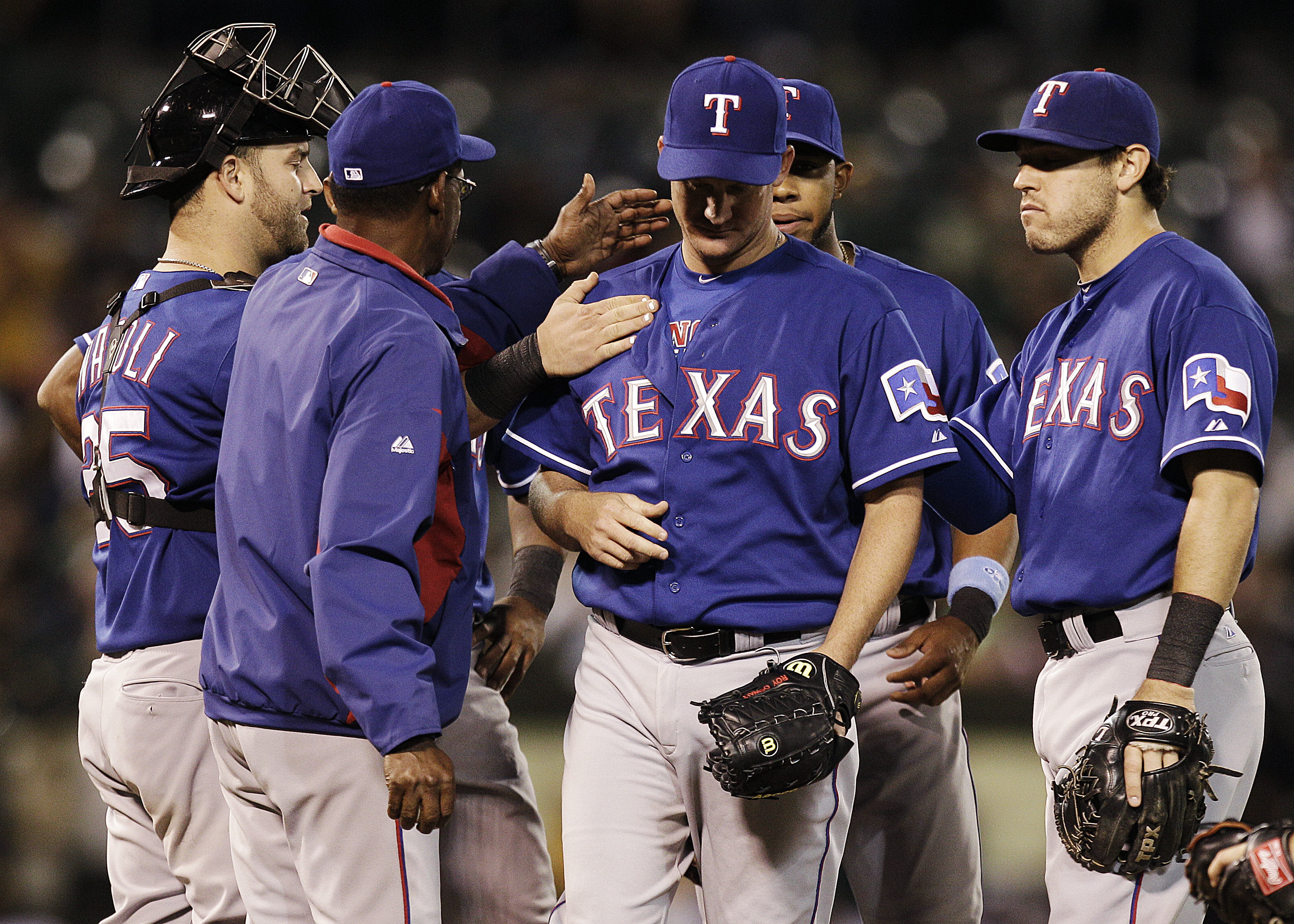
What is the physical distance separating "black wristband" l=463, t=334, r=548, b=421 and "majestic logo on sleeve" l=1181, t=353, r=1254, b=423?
52.1 inches

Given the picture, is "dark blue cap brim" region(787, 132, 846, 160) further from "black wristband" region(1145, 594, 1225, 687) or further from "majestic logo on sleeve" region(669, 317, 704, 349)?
"black wristband" region(1145, 594, 1225, 687)

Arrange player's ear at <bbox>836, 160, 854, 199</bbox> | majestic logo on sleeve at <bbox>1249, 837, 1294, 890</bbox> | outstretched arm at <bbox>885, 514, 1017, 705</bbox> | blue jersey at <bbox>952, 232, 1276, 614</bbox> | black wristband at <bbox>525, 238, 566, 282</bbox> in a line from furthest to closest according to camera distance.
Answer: player's ear at <bbox>836, 160, 854, 199</bbox> → black wristband at <bbox>525, 238, 566, 282</bbox> → outstretched arm at <bbox>885, 514, 1017, 705</bbox> → blue jersey at <bbox>952, 232, 1276, 614</bbox> → majestic logo on sleeve at <bbox>1249, 837, 1294, 890</bbox>

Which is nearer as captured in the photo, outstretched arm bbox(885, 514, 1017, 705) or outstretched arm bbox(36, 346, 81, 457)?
outstretched arm bbox(885, 514, 1017, 705)

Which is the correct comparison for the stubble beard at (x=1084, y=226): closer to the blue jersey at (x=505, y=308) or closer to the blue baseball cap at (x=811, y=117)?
the blue baseball cap at (x=811, y=117)

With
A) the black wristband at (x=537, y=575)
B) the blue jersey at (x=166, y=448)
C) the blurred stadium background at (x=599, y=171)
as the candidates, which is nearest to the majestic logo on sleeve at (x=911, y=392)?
the black wristband at (x=537, y=575)

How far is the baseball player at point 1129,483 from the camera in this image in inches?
100

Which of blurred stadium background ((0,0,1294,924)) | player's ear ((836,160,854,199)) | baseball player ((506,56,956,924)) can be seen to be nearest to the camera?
baseball player ((506,56,956,924))

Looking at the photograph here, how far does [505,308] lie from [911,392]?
1.07m

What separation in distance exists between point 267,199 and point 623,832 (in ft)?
5.77

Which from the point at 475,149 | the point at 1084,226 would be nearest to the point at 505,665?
the point at 475,149

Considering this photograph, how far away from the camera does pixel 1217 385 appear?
2.59 metres

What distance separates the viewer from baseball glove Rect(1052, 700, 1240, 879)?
96.9 inches

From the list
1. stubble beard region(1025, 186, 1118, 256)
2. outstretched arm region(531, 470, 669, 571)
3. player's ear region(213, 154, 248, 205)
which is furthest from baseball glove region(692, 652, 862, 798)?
player's ear region(213, 154, 248, 205)

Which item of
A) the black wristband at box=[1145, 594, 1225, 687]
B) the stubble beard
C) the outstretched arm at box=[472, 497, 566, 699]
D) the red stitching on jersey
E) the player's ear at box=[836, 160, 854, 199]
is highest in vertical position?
the player's ear at box=[836, 160, 854, 199]
